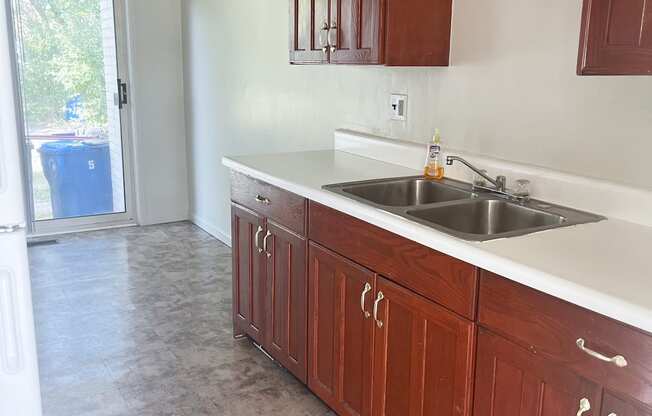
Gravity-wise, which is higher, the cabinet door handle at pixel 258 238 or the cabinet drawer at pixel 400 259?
the cabinet drawer at pixel 400 259

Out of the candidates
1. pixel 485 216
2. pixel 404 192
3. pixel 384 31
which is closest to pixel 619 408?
pixel 485 216

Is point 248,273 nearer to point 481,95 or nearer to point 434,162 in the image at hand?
point 434,162

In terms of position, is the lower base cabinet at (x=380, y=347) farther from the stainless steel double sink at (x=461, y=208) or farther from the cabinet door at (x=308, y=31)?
the cabinet door at (x=308, y=31)

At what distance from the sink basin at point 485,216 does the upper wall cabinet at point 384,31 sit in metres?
0.64

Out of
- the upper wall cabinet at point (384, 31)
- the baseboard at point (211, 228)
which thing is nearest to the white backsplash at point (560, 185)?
the upper wall cabinet at point (384, 31)

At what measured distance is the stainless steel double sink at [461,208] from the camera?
6.22 ft

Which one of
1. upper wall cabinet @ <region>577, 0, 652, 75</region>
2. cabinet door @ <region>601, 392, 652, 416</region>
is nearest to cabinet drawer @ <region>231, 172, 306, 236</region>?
upper wall cabinet @ <region>577, 0, 652, 75</region>

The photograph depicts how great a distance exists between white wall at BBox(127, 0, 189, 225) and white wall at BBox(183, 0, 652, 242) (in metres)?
0.94

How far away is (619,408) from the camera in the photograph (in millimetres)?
1298

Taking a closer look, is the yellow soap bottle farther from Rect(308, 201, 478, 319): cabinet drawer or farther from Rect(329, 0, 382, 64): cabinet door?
Rect(308, 201, 478, 319): cabinet drawer

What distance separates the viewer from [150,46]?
5.00 metres

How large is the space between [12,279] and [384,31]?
1522 millimetres

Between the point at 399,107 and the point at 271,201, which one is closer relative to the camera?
the point at 271,201

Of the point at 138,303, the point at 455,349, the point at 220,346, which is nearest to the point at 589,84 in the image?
the point at 455,349
